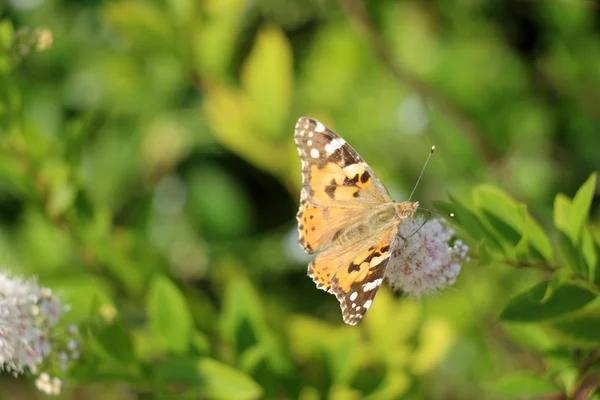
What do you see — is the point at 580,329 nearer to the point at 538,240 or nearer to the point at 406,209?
the point at 538,240

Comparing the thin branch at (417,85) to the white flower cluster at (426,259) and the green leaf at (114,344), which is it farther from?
the green leaf at (114,344)

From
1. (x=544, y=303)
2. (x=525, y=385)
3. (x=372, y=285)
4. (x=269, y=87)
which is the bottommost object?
(x=525, y=385)

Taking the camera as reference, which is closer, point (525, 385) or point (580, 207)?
point (580, 207)

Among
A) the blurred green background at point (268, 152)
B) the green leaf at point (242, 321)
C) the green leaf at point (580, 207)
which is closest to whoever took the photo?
the green leaf at point (580, 207)

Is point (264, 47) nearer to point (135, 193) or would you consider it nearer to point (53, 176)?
point (53, 176)

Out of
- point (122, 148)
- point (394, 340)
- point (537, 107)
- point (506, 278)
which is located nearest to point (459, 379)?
point (506, 278)

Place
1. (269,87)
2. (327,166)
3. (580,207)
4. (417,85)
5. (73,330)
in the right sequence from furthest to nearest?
(417,85) < (269,87) < (327,166) < (73,330) < (580,207)

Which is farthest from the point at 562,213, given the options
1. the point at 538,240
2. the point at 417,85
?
the point at 417,85

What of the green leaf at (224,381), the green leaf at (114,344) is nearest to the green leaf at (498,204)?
the green leaf at (224,381)
